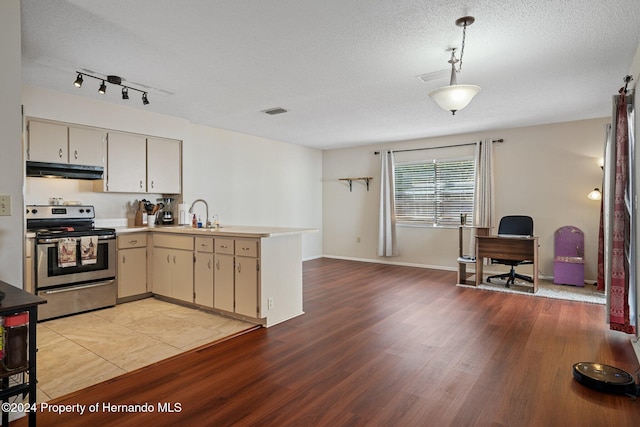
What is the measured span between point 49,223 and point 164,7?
3029mm

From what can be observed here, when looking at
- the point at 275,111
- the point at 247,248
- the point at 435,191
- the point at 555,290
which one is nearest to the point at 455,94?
the point at 247,248

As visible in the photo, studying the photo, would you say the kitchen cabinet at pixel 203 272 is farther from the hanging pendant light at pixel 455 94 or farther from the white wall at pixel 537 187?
the white wall at pixel 537 187

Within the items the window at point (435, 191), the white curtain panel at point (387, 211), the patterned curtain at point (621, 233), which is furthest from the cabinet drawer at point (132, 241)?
the patterned curtain at point (621, 233)

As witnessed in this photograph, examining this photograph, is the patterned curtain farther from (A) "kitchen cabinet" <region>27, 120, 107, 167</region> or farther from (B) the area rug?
(A) "kitchen cabinet" <region>27, 120, 107, 167</region>

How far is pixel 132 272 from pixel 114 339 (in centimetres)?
145

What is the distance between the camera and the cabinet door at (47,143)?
3.94 meters

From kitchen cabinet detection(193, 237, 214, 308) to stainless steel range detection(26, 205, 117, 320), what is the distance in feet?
3.53

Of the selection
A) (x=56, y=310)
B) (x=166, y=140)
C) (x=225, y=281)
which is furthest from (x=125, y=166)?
(x=225, y=281)

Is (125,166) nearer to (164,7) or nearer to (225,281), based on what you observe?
(225,281)

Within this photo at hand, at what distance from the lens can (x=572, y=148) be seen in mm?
5719

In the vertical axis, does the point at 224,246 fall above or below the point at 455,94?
below

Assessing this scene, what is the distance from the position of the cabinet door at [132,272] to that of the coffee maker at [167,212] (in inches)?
27.0

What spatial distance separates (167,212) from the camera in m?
5.38

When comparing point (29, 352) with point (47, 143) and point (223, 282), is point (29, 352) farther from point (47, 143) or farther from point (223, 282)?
point (47, 143)
